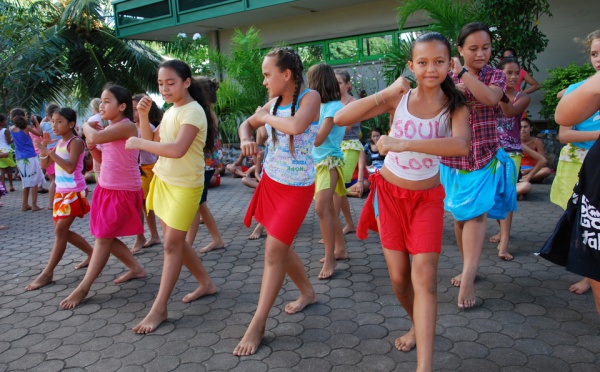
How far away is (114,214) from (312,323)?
1792 mm

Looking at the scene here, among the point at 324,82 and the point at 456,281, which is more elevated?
the point at 324,82

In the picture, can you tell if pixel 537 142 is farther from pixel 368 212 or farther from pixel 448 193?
pixel 368 212

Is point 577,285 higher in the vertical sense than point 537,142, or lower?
lower

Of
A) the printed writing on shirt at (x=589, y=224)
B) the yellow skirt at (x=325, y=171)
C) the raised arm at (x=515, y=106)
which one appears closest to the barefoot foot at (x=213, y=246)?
the yellow skirt at (x=325, y=171)

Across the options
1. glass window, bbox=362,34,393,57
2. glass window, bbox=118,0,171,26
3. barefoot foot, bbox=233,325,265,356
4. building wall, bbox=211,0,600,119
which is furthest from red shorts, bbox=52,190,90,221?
glass window, bbox=118,0,171,26

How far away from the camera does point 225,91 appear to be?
11.5 m

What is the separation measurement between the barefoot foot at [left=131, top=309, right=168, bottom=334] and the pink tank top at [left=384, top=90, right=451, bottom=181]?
75.7 inches

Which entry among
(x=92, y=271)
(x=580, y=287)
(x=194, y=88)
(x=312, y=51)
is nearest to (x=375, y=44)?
(x=312, y=51)

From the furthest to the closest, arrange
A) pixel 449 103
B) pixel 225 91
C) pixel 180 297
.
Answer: pixel 225 91 < pixel 180 297 < pixel 449 103

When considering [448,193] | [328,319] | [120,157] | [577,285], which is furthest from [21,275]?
[577,285]

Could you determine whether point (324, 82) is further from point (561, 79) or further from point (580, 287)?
point (561, 79)

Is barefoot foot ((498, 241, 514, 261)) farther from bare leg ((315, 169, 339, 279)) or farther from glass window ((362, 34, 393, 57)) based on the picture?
glass window ((362, 34, 393, 57))

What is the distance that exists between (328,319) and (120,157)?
2.15 meters

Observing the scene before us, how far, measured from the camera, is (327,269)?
13.8 ft
